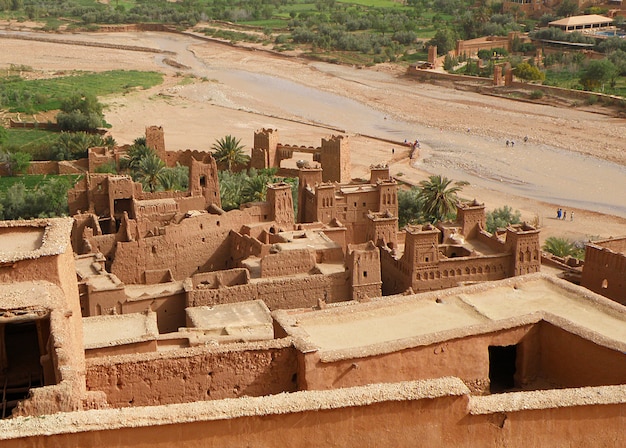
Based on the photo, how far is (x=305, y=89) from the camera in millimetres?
75625

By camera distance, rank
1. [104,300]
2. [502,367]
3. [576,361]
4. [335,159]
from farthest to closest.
→ [335,159], [104,300], [502,367], [576,361]

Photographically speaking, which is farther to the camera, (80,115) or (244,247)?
(80,115)

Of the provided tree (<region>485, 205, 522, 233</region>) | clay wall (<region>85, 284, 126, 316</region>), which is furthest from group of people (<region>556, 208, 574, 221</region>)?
clay wall (<region>85, 284, 126, 316</region>)

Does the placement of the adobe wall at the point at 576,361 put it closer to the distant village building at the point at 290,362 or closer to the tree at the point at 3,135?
the distant village building at the point at 290,362

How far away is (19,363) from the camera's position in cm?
1118

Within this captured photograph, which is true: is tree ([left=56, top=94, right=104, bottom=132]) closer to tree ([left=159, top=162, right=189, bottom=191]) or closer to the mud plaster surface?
tree ([left=159, top=162, right=189, bottom=191])

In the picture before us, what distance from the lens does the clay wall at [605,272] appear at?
901 inches

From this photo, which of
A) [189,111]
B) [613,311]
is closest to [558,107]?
[189,111]

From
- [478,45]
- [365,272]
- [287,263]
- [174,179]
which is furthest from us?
[478,45]

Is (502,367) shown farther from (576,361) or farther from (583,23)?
(583,23)

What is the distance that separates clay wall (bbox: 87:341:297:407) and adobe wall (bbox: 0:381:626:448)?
100 inches

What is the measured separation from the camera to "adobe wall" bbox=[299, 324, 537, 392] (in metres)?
11.6

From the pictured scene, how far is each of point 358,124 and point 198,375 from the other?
50908mm

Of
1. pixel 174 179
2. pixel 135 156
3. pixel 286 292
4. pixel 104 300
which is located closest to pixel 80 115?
pixel 135 156
